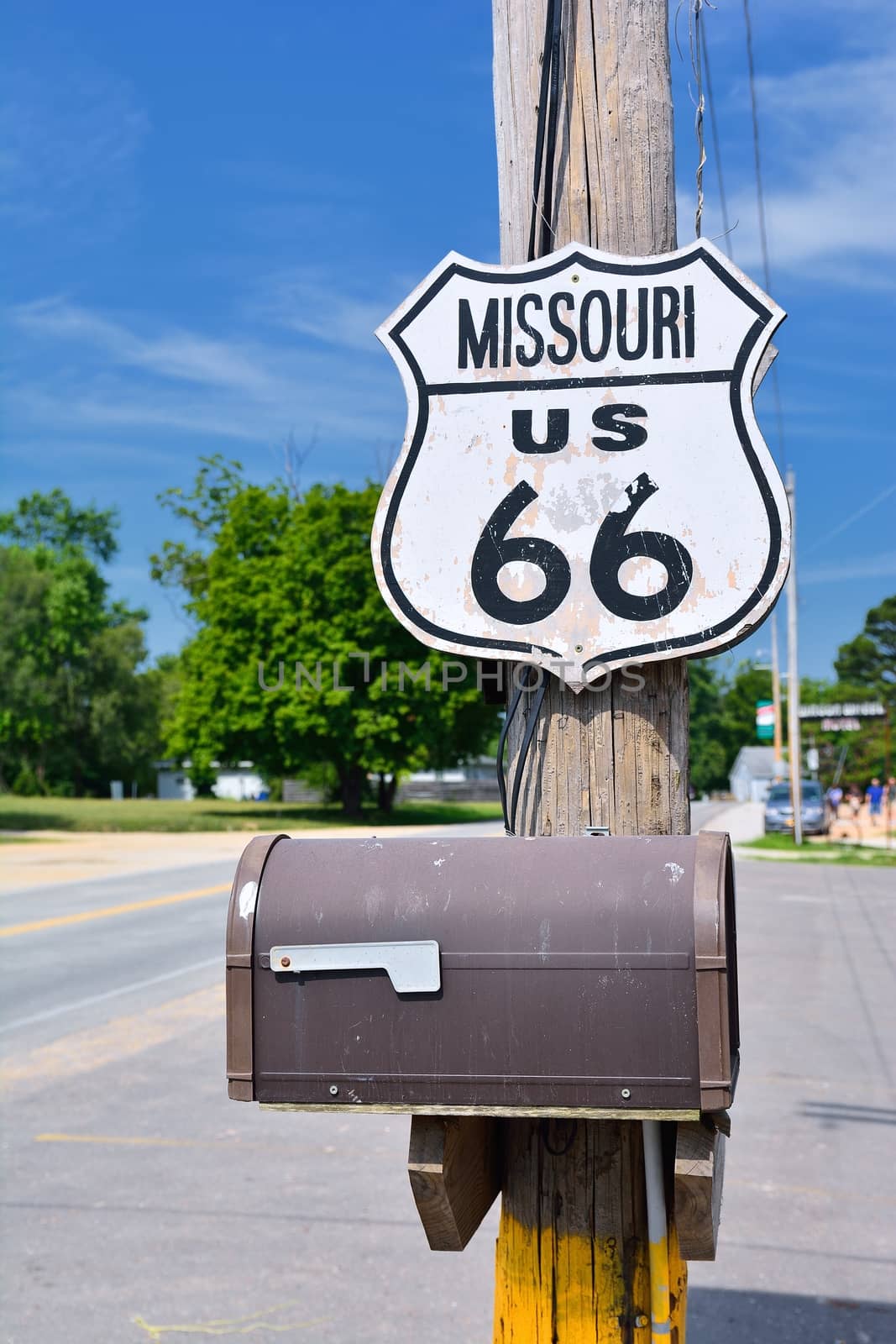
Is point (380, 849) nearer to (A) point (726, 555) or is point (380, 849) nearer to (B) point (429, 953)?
(B) point (429, 953)

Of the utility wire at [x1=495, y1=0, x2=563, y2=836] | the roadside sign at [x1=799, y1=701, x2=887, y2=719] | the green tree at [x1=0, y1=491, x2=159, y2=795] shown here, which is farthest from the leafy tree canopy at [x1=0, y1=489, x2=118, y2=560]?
the utility wire at [x1=495, y1=0, x2=563, y2=836]

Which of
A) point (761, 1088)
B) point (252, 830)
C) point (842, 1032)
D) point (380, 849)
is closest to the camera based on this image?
point (380, 849)

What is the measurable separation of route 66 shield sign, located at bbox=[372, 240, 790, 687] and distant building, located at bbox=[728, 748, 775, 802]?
85.0m

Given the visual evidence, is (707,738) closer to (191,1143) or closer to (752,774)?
(752,774)

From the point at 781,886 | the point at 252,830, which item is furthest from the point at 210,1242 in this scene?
the point at 252,830

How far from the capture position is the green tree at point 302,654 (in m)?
44.6

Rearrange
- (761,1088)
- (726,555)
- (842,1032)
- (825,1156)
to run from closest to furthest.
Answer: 1. (726,555)
2. (825,1156)
3. (761,1088)
4. (842,1032)

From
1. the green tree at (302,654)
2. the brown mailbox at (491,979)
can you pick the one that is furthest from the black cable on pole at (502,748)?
the green tree at (302,654)

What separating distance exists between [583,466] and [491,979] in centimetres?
93

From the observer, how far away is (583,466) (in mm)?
2312

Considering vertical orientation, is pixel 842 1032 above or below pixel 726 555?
below

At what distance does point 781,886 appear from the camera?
2106cm

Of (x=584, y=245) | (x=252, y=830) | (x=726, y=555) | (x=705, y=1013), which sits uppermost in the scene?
(x=584, y=245)

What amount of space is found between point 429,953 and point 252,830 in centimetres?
4375
